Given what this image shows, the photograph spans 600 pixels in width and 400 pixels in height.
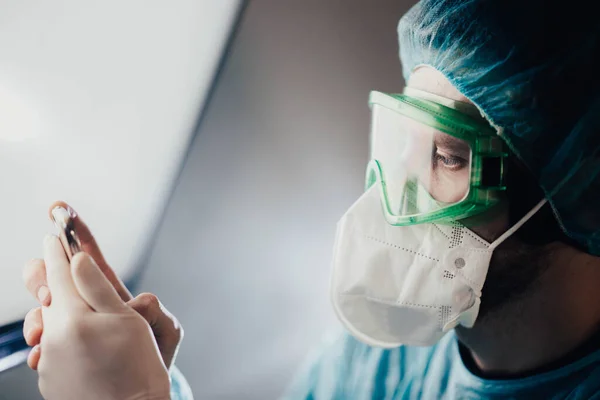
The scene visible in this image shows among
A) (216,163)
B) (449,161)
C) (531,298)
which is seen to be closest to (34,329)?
(216,163)

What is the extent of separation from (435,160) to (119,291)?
1.93ft

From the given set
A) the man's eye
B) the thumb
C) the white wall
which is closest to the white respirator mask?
the man's eye

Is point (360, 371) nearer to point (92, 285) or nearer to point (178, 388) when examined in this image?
point (178, 388)

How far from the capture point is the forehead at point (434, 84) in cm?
81

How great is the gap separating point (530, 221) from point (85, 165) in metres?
0.88

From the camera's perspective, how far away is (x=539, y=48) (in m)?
Result: 0.72

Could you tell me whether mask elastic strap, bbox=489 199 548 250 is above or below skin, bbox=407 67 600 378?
above

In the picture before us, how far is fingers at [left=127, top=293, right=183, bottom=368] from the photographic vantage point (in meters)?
0.74

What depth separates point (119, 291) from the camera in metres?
0.76

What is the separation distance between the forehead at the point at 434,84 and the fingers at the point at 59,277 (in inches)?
26.0

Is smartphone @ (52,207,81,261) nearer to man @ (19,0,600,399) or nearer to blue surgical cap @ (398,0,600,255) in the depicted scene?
man @ (19,0,600,399)

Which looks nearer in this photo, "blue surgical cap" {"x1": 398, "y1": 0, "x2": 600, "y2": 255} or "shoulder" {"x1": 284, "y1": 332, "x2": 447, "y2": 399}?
"blue surgical cap" {"x1": 398, "y1": 0, "x2": 600, "y2": 255}

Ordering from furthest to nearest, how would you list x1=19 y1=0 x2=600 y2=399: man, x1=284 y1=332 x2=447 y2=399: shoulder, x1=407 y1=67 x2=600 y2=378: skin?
A: x1=284 y1=332 x2=447 y2=399: shoulder, x1=407 y1=67 x2=600 y2=378: skin, x1=19 y1=0 x2=600 y2=399: man

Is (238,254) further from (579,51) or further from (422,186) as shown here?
(579,51)
